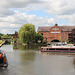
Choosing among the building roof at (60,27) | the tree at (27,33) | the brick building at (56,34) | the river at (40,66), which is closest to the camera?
the river at (40,66)

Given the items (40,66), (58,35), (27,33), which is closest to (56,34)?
(58,35)

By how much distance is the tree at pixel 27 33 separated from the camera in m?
84.9

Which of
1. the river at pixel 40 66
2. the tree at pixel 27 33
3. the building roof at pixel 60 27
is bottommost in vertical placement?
the river at pixel 40 66

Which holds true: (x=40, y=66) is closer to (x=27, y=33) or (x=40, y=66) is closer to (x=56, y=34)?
(x=27, y=33)

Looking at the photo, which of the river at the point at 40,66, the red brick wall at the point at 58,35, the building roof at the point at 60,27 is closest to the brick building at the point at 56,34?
the red brick wall at the point at 58,35

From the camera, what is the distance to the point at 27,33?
8494 cm

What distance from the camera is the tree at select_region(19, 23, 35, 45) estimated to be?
84938 millimetres

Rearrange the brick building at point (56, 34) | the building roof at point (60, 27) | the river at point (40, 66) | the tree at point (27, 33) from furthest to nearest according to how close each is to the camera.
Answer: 1. the building roof at point (60, 27)
2. the brick building at point (56, 34)
3. the tree at point (27, 33)
4. the river at point (40, 66)

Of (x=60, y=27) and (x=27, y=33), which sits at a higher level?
(x=60, y=27)

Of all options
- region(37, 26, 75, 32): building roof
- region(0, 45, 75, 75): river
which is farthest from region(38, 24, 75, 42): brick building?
region(0, 45, 75, 75): river

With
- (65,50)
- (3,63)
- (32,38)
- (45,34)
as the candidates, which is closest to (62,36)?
(45,34)

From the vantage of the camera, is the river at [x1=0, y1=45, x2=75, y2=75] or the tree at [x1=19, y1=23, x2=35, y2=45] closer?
the river at [x1=0, y1=45, x2=75, y2=75]

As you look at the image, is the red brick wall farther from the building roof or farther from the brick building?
the building roof

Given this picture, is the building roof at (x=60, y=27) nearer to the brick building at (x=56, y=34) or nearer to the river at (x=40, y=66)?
the brick building at (x=56, y=34)
